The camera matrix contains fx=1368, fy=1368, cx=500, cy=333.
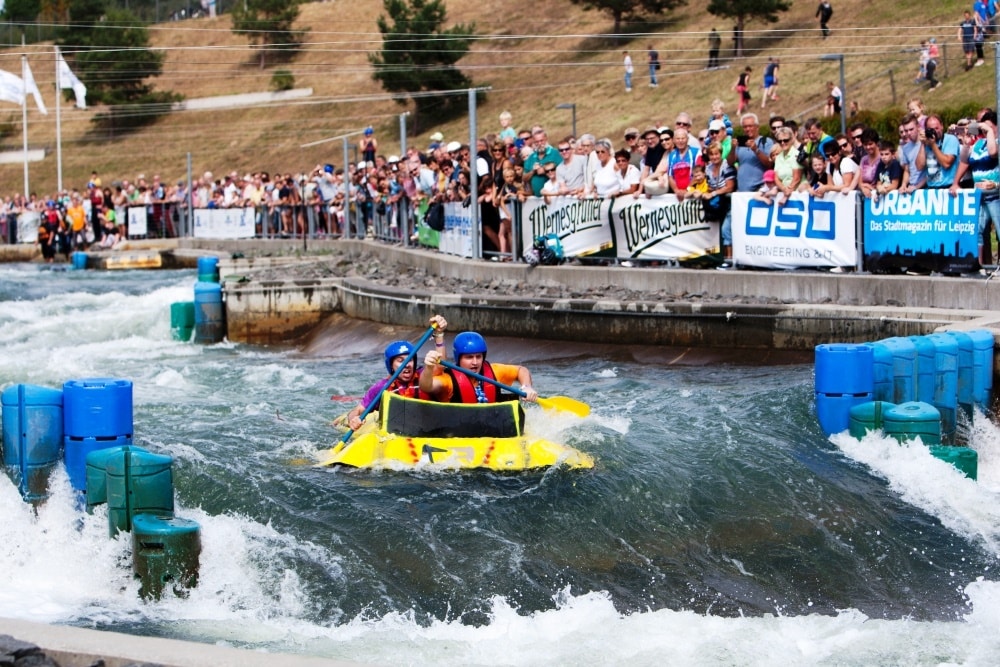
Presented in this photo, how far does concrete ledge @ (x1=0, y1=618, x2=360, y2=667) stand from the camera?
6.21 metres

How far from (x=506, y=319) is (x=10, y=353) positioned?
24.3ft

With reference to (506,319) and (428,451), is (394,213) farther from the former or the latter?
(428,451)

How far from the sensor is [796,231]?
53.0ft

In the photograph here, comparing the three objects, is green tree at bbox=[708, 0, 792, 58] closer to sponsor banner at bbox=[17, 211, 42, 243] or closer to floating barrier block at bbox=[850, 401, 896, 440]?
sponsor banner at bbox=[17, 211, 42, 243]

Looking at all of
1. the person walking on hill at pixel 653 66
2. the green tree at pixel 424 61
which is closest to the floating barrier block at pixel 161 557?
the person walking on hill at pixel 653 66

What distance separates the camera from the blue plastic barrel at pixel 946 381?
39.8 feet

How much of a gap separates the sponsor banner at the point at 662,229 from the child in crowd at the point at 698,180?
16cm

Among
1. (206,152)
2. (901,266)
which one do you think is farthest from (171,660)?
(206,152)

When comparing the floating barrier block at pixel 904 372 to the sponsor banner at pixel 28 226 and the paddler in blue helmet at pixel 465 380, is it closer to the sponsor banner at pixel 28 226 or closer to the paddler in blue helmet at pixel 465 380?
the paddler in blue helmet at pixel 465 380

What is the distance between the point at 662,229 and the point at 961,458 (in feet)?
24.9

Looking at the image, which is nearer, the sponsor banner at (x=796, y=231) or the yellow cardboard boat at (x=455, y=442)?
the yellow cardboard boat at (x=455, y=442)

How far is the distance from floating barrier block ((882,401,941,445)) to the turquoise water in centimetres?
20

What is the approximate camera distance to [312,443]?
1255cm

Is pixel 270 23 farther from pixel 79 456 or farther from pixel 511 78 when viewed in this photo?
pixel 79 456
